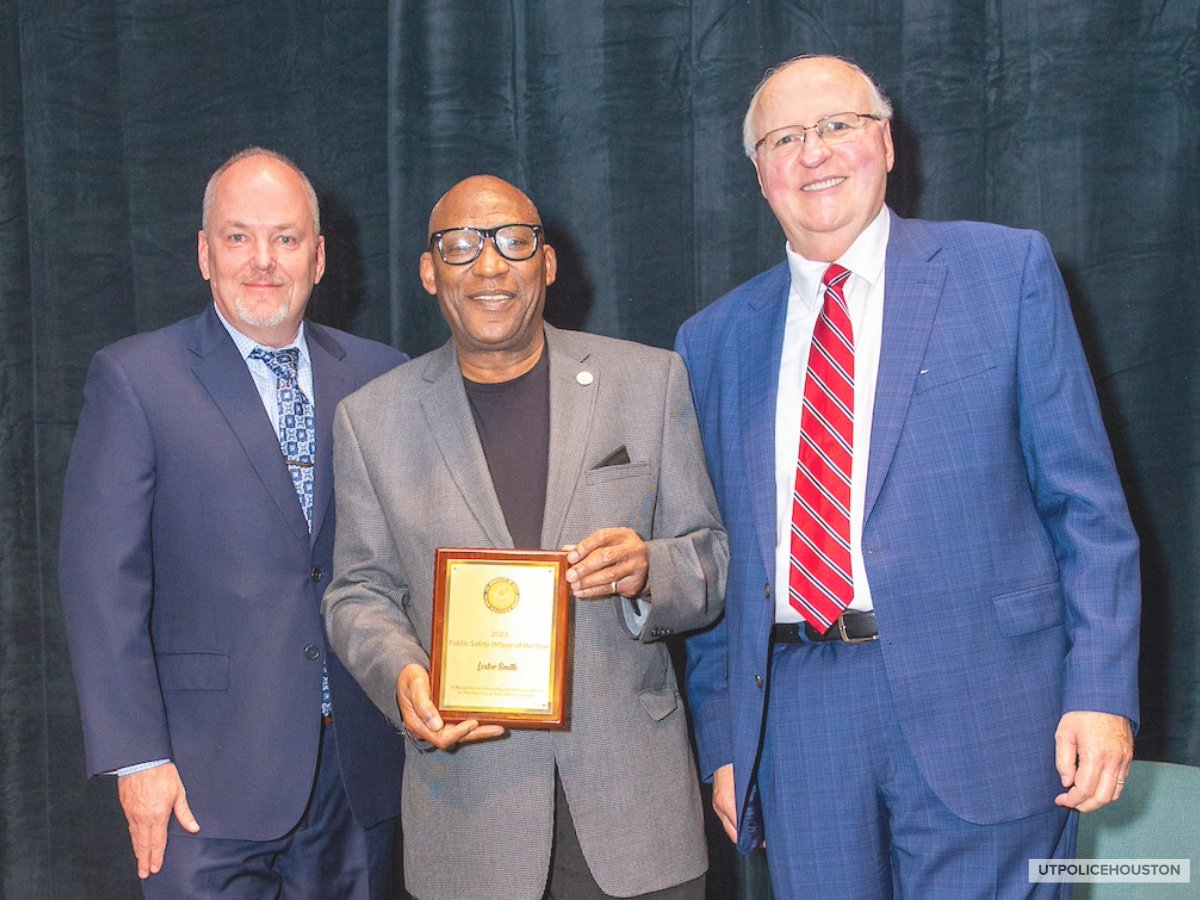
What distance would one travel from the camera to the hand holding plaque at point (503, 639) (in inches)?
72.5

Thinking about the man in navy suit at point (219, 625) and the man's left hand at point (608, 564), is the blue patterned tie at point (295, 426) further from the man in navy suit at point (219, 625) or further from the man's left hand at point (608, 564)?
the man's left hand at point (608, 564)

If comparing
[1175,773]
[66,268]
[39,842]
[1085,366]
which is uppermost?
[66,268]

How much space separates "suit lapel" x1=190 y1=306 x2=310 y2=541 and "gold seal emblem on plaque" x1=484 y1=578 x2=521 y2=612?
1.77 feet

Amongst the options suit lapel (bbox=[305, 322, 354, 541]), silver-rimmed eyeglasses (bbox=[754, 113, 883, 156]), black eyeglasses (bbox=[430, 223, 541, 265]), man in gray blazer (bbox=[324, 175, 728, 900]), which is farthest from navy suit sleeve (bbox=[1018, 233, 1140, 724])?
suit lapel (bbox=[305, 322, 354, 541])

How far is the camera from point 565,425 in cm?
204

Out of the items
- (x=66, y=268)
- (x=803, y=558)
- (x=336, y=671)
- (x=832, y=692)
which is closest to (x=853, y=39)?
(x=803, y=558)

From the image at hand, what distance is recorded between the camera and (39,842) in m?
3.38


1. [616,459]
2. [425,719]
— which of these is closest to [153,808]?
[425,719]

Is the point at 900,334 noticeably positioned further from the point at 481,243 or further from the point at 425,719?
the point at 425,719

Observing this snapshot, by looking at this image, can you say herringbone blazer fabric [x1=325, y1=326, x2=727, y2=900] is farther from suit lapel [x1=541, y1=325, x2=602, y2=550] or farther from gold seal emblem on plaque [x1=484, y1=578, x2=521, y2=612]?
gold seal emblem on plaque [x1=484, y1=578, x2=521, y2=612]

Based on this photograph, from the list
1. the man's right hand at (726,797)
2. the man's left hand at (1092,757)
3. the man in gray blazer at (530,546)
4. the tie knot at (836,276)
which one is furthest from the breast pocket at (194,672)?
the man's left hand at (1092,757)

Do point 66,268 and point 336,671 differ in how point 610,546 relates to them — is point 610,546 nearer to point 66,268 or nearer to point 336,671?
point 336,671

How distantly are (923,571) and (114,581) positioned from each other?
137cm

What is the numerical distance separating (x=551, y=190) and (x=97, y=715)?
1.59 m
